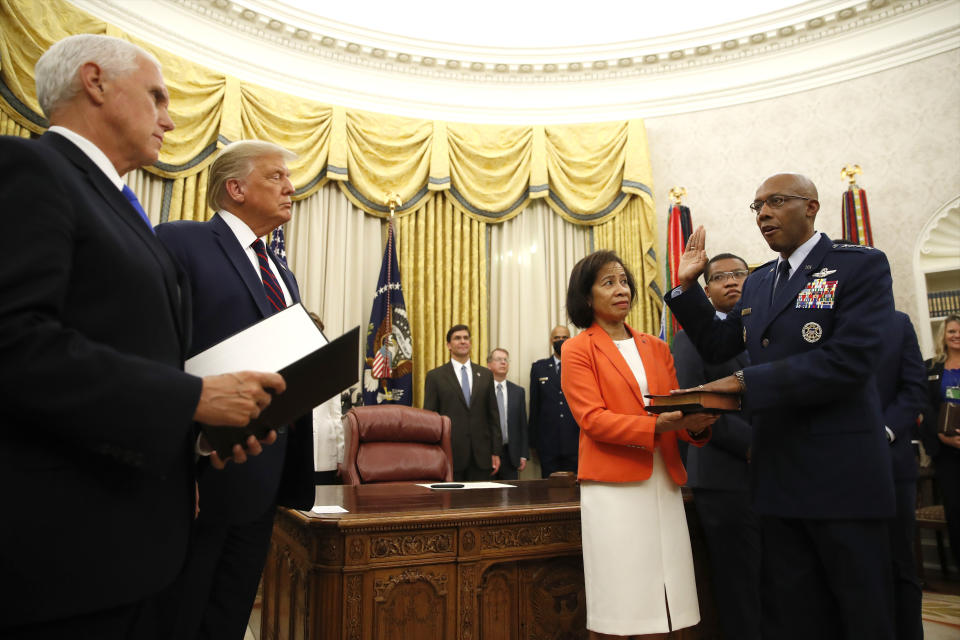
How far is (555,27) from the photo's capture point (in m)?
7.26

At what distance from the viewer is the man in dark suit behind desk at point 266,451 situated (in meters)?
1.39

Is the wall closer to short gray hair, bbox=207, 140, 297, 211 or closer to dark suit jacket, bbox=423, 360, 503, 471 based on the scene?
dark suit jacket, bbox=423, 360, 503, 471

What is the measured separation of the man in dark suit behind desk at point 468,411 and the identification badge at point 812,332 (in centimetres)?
372

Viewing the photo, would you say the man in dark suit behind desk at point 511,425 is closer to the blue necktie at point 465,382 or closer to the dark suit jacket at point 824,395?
the blue necktie at point 465,382

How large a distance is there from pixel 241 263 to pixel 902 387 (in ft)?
9.47

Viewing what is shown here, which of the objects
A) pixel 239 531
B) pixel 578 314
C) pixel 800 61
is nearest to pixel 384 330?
pixel 578 314

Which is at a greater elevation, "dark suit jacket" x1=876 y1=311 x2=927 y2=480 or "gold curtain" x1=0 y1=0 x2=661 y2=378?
"gold curtain" x1=0 y1=0 x2=661 y2=378

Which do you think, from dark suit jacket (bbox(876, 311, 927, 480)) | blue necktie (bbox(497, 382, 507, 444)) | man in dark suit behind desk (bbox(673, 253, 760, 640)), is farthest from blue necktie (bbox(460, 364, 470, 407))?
dark suit jacket (bbox(876, 311, 927, 480))

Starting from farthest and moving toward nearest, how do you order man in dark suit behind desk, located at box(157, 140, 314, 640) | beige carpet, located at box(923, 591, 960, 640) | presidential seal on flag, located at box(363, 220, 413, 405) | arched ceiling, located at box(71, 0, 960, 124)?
arched ceiling, located at box(71, 0, 960, 124), presidential seal on flag, located at box(363, 220, 413, 405), beige carpet, located at box(923, 591, 960, 640), man in dark suit behind desk, located at box(157, 140, 314, 640)

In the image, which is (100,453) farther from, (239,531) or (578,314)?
(578,314)

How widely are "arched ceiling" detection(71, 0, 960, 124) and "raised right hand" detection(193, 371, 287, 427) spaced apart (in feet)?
18.7

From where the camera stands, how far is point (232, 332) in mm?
1513

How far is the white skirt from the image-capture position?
1.88 meters

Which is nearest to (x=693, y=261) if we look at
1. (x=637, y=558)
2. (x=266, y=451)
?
(x=637, y=558)
